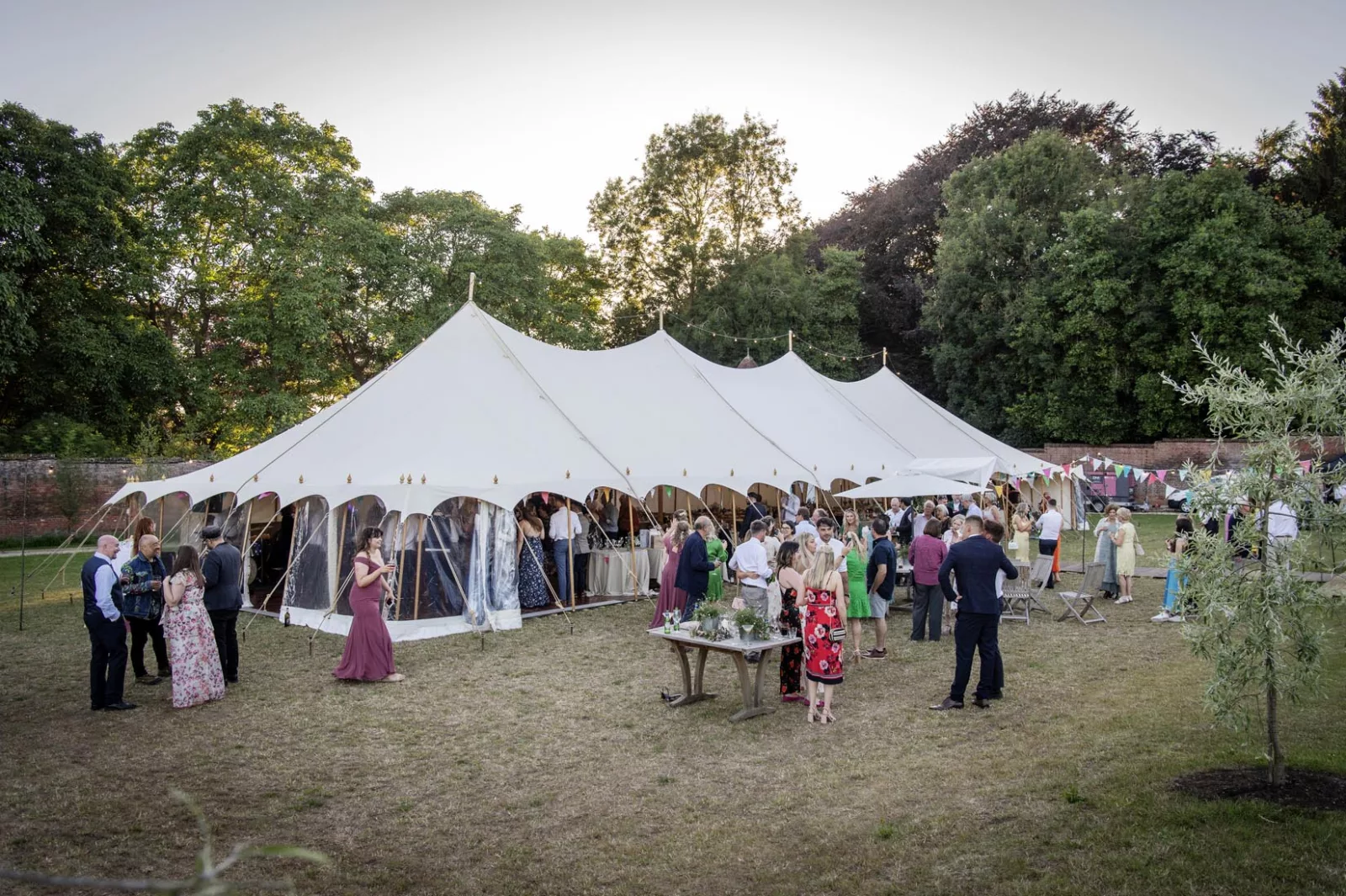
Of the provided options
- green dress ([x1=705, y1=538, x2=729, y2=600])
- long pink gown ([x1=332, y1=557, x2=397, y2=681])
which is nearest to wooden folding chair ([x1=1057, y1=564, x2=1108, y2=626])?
green dress ([x1=705, y1=538, x2=729, y2=600])

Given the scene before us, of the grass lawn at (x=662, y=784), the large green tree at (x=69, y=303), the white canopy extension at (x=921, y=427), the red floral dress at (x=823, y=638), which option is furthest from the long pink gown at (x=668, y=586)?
the large green tree at (x=69, y=303)

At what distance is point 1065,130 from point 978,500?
25140mm

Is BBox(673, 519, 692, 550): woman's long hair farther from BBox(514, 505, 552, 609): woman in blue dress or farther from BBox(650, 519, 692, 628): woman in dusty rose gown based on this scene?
BBox(514, 505, 552, 609): woman in blue dress

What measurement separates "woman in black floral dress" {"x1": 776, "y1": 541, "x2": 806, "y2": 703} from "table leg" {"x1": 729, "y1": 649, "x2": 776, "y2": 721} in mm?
349

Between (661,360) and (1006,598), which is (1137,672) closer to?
(1006,598)

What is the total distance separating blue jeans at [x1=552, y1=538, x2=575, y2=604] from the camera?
12672 mm

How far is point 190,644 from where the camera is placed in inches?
289

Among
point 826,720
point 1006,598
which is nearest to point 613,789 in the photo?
point 826,720

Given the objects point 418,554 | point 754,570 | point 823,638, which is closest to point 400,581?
point 418,554

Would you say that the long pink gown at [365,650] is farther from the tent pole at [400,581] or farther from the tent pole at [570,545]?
the tent pole at [570,545]

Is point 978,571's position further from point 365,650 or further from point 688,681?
point 365,650

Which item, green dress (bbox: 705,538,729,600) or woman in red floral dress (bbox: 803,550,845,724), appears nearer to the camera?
woman in red floral dress (bbox: 803,550,845,724)

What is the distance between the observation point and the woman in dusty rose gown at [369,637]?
8.00 m

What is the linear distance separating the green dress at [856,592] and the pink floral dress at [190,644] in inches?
229
